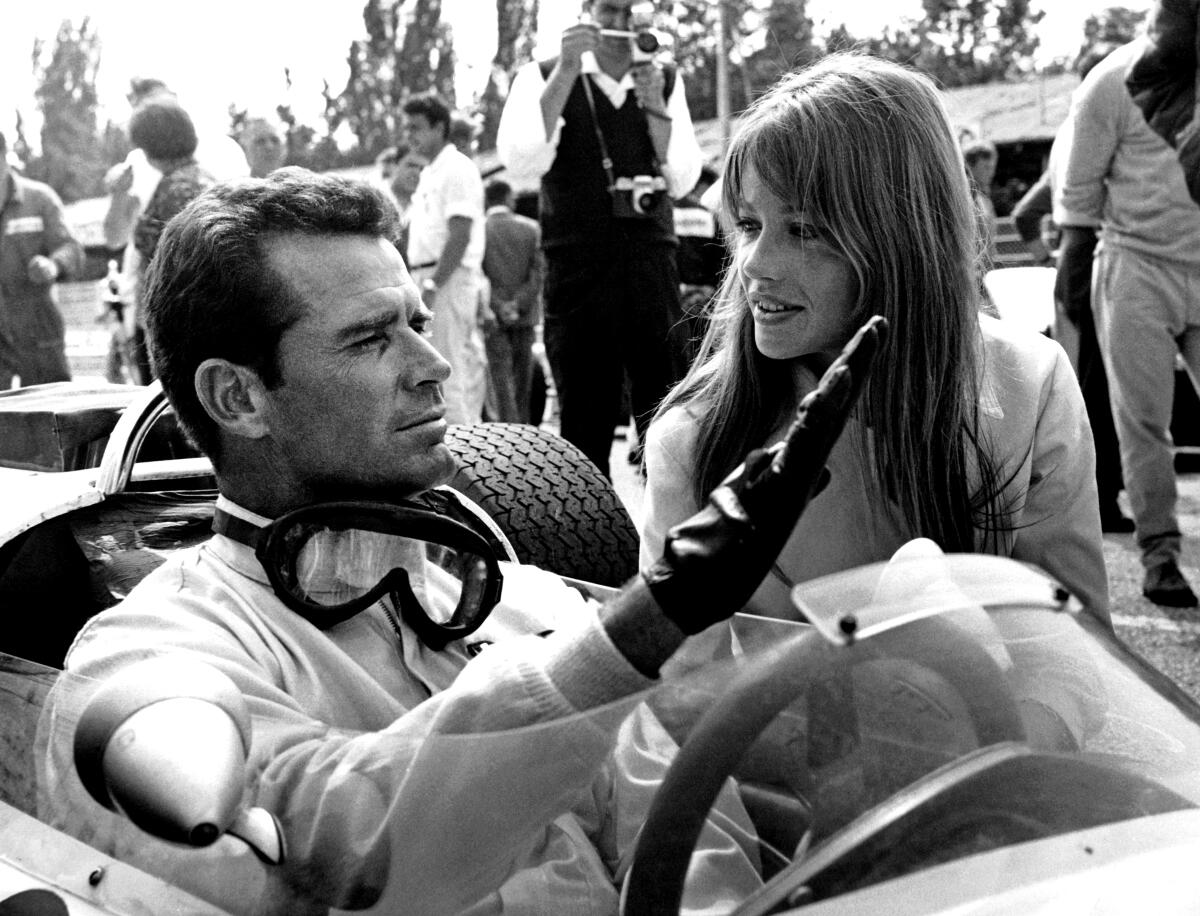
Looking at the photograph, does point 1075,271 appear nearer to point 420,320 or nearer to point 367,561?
point 420,320

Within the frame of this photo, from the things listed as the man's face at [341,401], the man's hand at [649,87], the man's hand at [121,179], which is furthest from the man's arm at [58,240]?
the man's face at [341,401]

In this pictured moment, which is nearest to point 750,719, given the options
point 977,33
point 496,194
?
point 496,194

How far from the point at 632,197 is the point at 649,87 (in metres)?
0.39

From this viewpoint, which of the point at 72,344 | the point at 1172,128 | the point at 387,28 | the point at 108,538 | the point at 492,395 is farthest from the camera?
the point at 387,28

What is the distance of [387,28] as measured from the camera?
53.9 m

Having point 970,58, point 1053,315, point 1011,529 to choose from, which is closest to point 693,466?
point 1011,529

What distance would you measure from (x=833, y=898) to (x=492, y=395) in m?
7.33

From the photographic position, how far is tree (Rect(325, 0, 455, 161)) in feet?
174

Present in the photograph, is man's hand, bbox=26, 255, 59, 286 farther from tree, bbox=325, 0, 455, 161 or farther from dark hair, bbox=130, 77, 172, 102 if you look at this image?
tree, bbox=325, 0, 455, 161

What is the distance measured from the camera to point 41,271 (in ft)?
21.3

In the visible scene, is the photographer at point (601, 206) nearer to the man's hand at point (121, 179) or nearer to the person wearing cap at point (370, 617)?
the man's hand at point (121, 179)

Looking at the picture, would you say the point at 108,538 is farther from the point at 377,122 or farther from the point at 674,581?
the point at 377,122

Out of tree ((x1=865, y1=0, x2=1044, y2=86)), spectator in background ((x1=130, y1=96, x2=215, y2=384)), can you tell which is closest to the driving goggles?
spectator in background ((x1=130, y1=96, x2=215, y2=384))

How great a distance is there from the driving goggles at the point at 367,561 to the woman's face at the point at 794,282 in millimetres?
664
